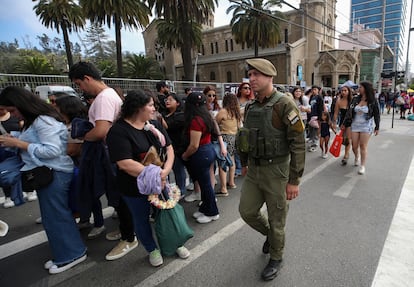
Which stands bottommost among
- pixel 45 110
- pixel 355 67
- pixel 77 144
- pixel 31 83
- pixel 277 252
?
pixel 277 252

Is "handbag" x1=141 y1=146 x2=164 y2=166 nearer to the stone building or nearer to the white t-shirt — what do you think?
the white t-shirt

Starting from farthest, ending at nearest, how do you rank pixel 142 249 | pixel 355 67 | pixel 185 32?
1. pixel 355 67
2. pixel 185 32
3. pixel 142 249

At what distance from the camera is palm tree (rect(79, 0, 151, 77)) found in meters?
18.3

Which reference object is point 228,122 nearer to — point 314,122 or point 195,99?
point 195,99

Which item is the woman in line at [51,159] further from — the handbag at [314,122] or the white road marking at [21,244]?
the handbag at [314,122]

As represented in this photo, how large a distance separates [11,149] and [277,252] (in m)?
2.77

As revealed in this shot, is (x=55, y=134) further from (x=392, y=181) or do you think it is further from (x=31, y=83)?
(x=392, y=181)

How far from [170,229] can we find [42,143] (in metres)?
1.45

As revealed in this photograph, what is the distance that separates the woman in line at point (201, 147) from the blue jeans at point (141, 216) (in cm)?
94

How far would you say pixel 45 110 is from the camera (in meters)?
2.29

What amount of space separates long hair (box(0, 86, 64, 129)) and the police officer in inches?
76.0

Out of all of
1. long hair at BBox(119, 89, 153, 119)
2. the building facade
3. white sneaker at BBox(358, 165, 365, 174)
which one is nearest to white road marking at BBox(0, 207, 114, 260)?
long hair at BBox(119, 89, 153, 119)

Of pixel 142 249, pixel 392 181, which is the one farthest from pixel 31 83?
pixel 392 181

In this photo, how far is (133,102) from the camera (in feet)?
6.96
